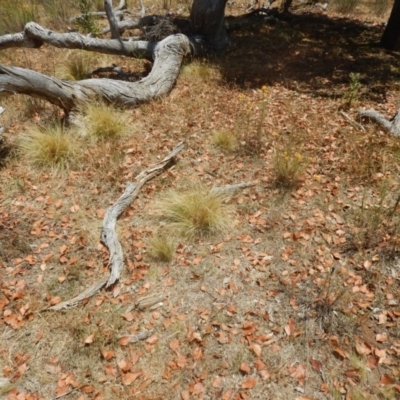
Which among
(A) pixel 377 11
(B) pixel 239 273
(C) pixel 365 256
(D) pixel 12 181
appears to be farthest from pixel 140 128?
(A) pixel 377 11

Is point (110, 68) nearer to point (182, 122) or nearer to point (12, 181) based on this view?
point (182, 122)

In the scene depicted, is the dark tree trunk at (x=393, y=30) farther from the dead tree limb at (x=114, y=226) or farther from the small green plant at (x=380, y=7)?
the dead tree limb at (x=114, y=226)

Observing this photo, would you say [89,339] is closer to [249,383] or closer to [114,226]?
[114,226]

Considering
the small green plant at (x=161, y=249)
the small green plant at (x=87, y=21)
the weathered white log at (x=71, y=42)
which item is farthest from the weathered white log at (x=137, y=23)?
the small green plant at (x=161, y=249)

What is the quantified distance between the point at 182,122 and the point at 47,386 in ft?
13.9

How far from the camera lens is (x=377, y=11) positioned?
11.2 meters

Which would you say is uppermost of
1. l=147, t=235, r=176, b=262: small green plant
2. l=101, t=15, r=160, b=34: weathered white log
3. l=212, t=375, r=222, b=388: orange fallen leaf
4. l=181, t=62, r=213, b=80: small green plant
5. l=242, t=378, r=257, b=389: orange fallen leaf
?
l=101, t=15, r=160, b=34: weathered white log

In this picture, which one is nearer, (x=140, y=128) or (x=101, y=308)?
(x=101, y=308)

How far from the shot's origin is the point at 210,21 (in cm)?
763

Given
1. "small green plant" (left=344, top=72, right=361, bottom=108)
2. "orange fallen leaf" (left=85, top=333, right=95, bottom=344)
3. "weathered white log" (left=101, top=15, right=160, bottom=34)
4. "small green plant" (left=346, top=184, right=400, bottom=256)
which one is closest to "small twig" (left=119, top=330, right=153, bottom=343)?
"orange fallen leaf" (left=85, top=333, right=95, bottom=344)

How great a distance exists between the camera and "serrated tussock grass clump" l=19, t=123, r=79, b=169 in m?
4.57

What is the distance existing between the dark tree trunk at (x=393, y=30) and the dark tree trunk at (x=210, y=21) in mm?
3966

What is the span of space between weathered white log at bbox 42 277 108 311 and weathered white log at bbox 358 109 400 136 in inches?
190

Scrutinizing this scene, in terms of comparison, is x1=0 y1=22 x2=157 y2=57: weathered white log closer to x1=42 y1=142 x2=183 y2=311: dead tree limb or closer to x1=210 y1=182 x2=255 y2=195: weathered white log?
x1=42 y1=142 x2=183 y2=311: dead tree limb
